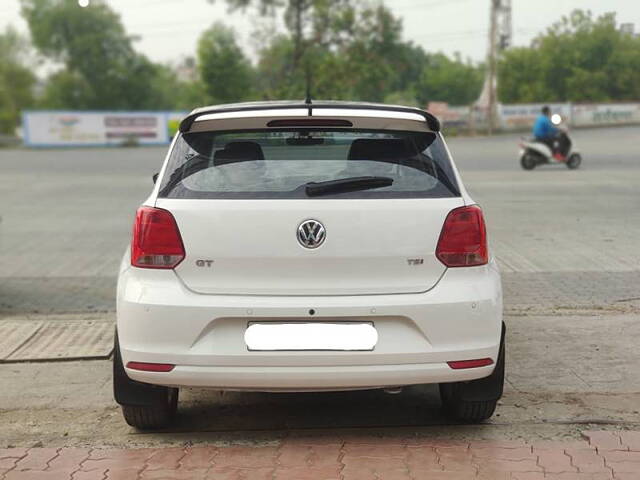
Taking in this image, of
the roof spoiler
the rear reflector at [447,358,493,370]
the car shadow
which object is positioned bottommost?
Result: the car shadow

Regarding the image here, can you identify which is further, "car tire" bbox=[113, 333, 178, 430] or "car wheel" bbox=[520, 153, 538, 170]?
"car wheel" bbox=[520, 153, 538, 170]

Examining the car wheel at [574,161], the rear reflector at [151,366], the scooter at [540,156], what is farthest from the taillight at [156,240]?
the car wheel at [574,161]

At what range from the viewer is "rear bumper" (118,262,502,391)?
3938 millimetres

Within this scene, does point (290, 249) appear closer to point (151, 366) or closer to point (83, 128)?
point (151, 366)

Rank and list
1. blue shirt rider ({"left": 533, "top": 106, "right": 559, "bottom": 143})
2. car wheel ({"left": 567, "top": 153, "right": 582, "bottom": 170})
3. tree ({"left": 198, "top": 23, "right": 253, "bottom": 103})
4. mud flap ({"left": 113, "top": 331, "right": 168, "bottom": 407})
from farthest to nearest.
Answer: tree ({"left": 198, "top": 23, "right": 253, "bottom": 103}), car wheel ({"left": 567, "top": 153, "right": 582, "bottom": 170}), blue shirt rider ({"left": 533, "top": 106, "right": 559, "bottom": 143}), mud flap ({"left": 113, "top": 331, "right": 168, "bottom": 407})

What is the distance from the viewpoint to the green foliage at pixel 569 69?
57.5 meters

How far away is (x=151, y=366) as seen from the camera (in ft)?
13.3

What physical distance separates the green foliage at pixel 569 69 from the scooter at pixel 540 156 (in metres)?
27.5

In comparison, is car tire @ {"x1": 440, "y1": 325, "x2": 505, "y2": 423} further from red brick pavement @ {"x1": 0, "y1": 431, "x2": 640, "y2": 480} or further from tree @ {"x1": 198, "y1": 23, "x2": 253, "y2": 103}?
tree @ {"x1": 198, "y1": 23, "x2": 253, "y2": 103}

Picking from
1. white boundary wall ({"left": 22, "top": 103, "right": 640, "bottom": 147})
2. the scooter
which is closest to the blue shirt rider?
the scooter

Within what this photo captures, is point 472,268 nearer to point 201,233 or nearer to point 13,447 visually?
point 201,233

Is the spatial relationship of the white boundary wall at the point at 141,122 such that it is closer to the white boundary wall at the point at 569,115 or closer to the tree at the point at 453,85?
the white boundary wall at the point at 569,115

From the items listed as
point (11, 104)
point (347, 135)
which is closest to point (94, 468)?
point (347, 135)

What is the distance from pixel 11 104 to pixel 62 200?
254 ft
